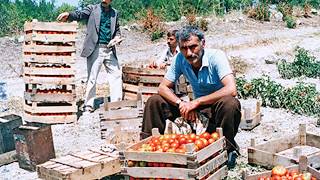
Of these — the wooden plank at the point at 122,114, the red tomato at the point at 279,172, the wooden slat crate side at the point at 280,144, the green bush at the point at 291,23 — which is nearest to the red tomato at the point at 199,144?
the red tomato at the point at 279,172

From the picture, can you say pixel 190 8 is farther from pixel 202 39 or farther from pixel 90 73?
pixel 202 39

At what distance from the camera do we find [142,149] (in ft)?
16.3

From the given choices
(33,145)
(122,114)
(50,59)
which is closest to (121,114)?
(122,114)

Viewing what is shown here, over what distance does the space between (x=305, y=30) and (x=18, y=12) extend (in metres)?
11.4

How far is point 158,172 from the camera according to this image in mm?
4746

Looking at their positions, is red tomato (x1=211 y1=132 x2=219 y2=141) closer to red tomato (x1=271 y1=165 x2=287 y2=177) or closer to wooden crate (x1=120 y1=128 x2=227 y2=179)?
wooden crate (x1=120 y1=128 x2=227 y2=179)

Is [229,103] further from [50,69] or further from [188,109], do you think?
[50,69]

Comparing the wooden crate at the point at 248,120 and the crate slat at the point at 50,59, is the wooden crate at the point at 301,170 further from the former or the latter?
the crate slat at the point at 50,59

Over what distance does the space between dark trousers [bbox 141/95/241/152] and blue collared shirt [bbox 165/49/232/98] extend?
0.88 ft

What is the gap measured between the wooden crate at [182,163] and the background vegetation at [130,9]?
13.5m

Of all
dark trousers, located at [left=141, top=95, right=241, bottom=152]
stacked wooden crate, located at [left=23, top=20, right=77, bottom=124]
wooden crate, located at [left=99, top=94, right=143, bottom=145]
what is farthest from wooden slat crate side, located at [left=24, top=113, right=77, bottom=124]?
dark trousers, located at [left=141, top=95, right=241, bottom=152]

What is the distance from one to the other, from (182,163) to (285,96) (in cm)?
461

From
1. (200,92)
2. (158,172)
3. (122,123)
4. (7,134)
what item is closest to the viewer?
(158,172)

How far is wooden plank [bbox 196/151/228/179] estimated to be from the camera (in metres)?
4.65
